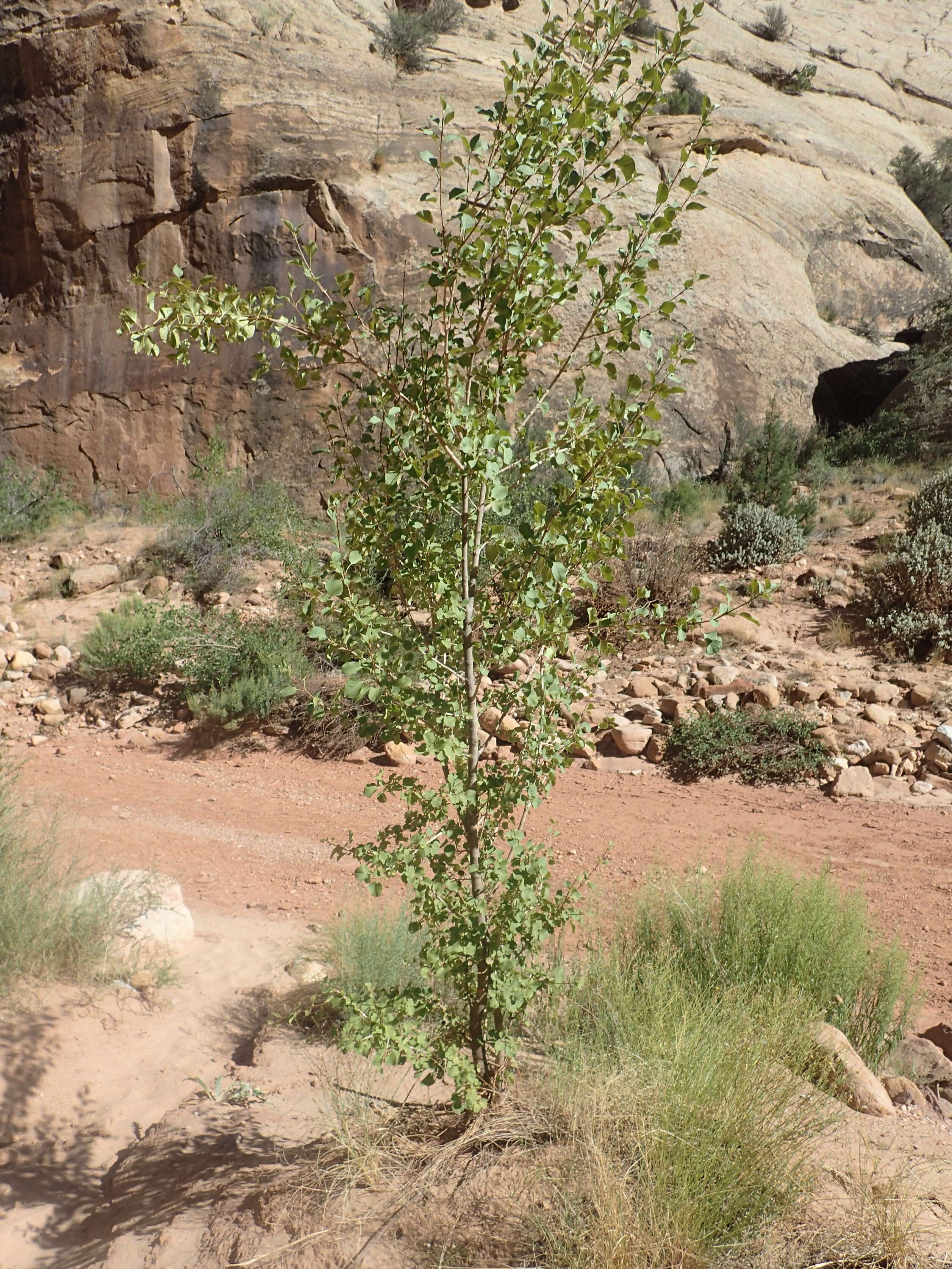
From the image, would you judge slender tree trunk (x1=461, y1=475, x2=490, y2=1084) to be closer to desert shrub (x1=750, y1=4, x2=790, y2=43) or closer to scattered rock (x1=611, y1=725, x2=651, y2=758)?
scattered rock (x1=611, y1=725, x2=651, y2=758)

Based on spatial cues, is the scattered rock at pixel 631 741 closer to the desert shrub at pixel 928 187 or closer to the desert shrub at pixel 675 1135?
the desert shrub at pixel 675 1135

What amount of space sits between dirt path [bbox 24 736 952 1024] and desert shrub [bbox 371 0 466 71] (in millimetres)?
14958

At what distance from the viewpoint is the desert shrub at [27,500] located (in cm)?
1181

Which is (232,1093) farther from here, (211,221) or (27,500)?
(211,221)

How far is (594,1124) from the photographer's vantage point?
2297 mm

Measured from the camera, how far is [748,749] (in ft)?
21.8

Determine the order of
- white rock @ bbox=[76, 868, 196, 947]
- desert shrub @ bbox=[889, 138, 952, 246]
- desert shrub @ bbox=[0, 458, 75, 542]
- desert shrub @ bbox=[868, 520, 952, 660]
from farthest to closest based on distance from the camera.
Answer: desert shrub @ bbox=[889, 138, 952, 246], desert shrub @ bbox=[0, 458, 75, 542], desert shrub @ bbox=[868, 520, 952, 660], white rock @ bbox=[76, 868, 196, 947]

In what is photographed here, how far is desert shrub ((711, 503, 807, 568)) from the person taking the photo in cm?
1001

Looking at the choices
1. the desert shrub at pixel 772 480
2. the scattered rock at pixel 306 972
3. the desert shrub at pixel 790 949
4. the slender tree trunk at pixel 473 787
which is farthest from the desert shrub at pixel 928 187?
the slender tree trunk at pixel 473 787

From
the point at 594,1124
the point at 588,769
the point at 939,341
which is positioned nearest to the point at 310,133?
the point at 939,341

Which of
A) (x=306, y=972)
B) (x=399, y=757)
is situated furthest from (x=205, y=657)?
(x=306, y=972)

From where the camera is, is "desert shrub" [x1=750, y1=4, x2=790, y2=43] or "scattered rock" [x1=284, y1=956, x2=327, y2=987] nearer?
"scattered rock" [x1=284, y1=956, x2=327, y2=987]

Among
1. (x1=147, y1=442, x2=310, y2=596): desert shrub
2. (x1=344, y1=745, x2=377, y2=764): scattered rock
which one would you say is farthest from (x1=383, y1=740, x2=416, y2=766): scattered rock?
(x1=147, y1=442, x2=310, y2=596): desert shrub

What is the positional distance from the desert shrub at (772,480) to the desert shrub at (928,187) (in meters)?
13.4
